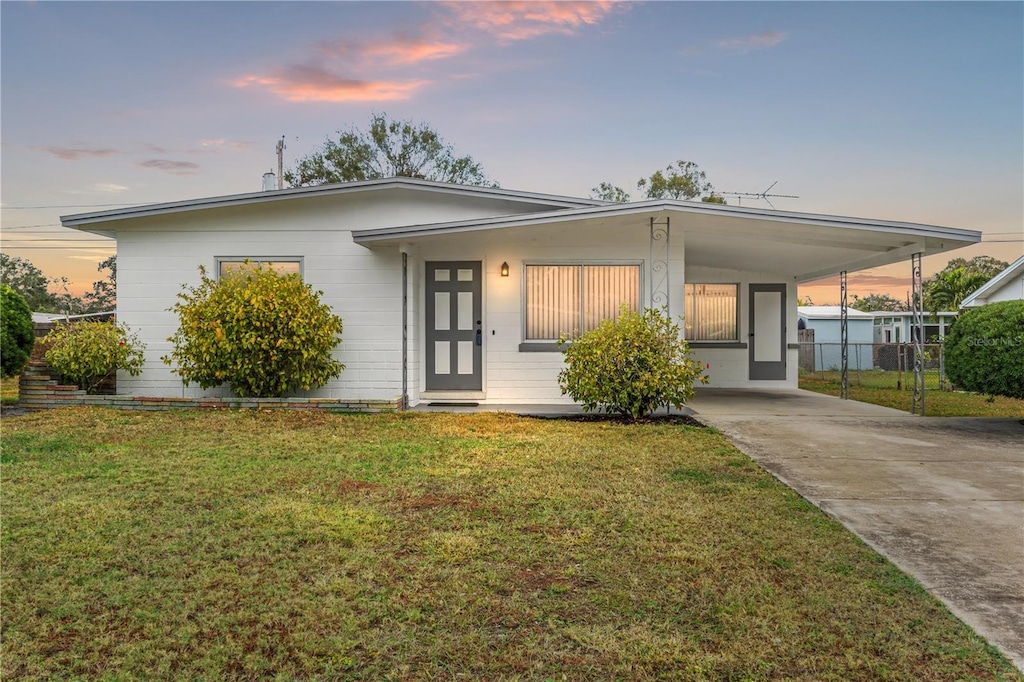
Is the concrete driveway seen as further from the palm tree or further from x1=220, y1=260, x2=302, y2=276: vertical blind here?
the palm tree

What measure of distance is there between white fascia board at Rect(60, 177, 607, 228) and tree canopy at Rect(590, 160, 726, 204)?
27.3m

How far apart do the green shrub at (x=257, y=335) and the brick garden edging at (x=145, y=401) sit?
0.22 m

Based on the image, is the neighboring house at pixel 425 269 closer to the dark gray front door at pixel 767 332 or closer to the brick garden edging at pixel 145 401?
the brick garden edging at pixel 145 401

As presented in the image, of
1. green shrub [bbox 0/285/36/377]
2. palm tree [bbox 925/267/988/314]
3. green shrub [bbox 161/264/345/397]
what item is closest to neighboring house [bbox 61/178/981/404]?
green shrub [bbox 161/264/345/397]

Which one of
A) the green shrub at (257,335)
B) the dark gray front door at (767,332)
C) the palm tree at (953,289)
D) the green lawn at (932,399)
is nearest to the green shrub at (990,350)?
the green lawn at (932,399)

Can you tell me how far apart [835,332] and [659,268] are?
19479 mm

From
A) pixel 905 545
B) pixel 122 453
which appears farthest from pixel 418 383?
pixel 905 545

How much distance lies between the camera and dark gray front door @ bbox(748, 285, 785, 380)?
13.7 m

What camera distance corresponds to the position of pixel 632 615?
271cm

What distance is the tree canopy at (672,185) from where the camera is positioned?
35250 mm

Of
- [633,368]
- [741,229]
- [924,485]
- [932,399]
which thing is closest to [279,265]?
[633,368]

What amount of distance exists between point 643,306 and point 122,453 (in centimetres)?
704

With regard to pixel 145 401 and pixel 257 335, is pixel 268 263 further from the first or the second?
pixel 145 401

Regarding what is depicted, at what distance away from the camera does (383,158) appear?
31516 millimetres
